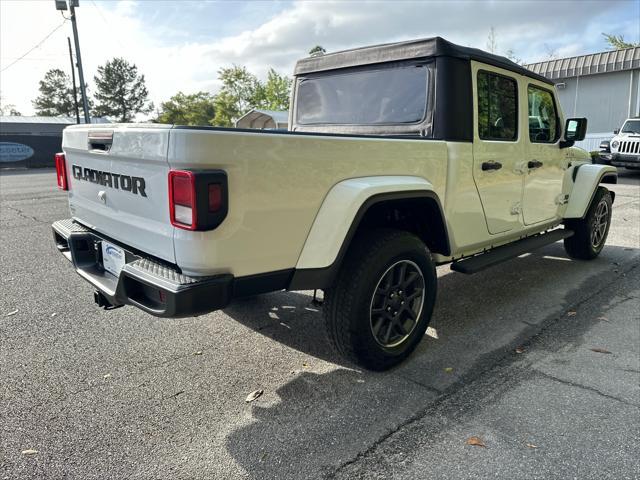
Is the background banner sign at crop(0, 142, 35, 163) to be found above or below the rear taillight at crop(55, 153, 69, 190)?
above

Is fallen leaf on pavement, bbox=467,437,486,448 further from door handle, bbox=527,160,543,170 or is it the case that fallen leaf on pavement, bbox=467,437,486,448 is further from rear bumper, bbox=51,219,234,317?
door handle, bbox=527,160,543,170

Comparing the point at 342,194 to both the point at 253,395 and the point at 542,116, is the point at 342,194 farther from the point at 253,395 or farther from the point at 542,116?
the point at 542,116

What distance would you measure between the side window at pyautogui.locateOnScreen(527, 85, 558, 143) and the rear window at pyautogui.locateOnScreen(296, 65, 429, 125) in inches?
55.1

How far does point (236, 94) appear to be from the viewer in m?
55.3

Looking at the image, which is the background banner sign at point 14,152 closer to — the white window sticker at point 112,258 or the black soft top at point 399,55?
the black soft top at point 399,55

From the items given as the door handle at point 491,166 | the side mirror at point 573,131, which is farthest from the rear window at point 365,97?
the side mirror at point 573,131

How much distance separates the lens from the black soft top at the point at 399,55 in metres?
3.33

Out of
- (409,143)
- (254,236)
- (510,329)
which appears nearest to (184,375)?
(254,236)

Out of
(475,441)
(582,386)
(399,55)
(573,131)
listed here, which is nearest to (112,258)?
(475,441)

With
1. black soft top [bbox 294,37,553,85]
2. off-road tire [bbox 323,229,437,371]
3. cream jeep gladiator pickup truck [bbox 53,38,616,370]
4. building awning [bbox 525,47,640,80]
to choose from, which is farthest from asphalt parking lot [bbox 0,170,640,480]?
building awning [bbox 525,47,640,80]

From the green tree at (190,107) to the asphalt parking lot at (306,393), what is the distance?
5999 centimetres

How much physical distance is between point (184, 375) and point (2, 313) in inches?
82.1

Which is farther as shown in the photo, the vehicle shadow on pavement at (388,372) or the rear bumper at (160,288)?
the vehicle shadow on pavement at (388,372)

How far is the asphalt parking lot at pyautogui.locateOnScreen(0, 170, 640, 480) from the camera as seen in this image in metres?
2.21
